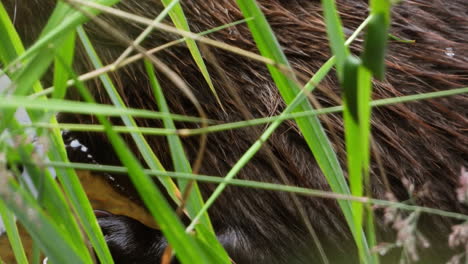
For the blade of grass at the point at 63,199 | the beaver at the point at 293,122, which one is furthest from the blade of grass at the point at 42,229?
the beaver at the point at 293,122

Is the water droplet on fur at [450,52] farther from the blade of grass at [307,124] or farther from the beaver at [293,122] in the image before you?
the blade of grass at [307,124]

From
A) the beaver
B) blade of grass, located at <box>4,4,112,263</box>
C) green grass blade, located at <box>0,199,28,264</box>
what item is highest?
blade of grass, located at <box>4,4,112,263</box>

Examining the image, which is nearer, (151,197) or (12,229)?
A: (151,197)

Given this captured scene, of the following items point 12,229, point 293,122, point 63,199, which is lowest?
point 293,122

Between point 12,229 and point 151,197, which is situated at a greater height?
point 151,197

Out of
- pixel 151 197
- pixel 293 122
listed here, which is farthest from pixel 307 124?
pixel 293 122

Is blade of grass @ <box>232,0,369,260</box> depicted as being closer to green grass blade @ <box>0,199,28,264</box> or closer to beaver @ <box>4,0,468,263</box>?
green grass blade @ <box>0,199,28,264</box>

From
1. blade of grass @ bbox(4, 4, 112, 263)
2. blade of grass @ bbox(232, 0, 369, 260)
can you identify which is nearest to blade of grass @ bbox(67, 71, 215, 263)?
blade of grass @ bbox(4, 4, 112, 263)

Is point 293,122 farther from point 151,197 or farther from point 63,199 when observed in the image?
point 151,197
